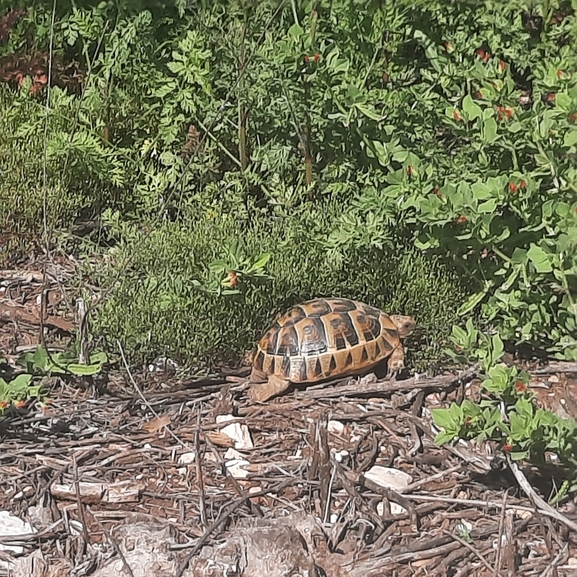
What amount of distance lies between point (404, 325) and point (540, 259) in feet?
2.05

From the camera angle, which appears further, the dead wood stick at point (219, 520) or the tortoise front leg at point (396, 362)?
the tortoise front leg at point (396, 362)

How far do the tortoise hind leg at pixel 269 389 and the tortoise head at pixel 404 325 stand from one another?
43cm

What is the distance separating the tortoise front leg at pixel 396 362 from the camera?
3.21m

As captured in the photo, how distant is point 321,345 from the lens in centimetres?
318

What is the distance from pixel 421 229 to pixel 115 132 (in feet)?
5.22

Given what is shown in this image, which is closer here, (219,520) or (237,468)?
(219,520)

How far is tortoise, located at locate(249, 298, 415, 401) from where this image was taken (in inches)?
123

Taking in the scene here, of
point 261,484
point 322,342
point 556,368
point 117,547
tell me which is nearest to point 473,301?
point 556,368

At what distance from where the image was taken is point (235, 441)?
9.60 feet

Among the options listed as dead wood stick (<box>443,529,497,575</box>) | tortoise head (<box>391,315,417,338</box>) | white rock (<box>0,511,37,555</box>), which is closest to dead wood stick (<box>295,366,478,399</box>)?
tortoise head (<box>391,315,417,338</box>)

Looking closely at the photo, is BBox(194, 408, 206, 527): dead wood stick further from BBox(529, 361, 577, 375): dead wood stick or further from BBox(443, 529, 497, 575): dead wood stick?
BBox(529, 361, 577, 375): dead wood stick

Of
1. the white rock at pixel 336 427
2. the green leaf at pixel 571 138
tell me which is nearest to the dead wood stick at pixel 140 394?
the white rock at pixel 336 427

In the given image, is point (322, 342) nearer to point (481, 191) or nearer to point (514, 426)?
point (481, 191)

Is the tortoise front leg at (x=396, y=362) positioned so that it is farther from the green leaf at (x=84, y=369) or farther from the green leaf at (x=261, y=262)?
the green leaf at (x=84, y=369)
